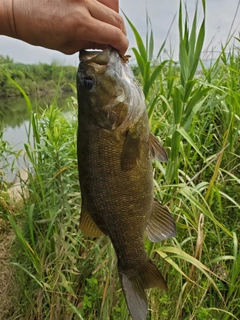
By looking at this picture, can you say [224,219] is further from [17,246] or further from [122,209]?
[17,246]

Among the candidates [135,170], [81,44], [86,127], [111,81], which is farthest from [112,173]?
[81,44]

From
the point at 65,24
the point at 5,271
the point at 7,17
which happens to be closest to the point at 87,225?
the point at 65,24

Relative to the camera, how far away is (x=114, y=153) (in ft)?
4.39

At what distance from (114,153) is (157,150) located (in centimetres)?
22

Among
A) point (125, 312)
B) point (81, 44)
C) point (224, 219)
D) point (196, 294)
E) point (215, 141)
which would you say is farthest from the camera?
point (215, 141)

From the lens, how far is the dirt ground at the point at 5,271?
240cm

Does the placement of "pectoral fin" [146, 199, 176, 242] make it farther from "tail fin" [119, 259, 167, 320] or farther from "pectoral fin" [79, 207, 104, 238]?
"pectoral fin" [79, 207, 104, 238]

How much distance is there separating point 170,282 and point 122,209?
1.01 metres

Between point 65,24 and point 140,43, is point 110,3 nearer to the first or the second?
point 65,24

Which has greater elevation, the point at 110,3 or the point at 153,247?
the point at 110,3

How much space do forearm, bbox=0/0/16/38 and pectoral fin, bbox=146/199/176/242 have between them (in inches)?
39.9

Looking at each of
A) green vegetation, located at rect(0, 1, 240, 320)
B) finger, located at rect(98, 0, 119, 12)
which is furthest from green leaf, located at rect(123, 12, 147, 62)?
finger, located at rect(98, 0, 119, 12)

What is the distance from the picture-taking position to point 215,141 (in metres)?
3.01

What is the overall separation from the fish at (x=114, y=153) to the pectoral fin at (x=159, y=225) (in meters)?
0.11
